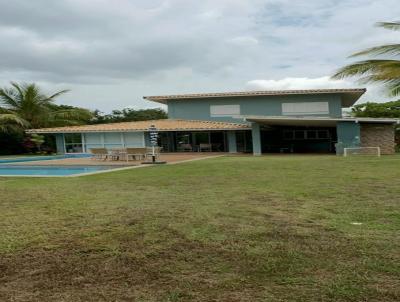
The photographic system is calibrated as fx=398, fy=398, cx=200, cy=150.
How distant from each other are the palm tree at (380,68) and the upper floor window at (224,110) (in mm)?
19108

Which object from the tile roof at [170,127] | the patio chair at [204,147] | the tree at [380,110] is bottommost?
the patio chair at [204,147]

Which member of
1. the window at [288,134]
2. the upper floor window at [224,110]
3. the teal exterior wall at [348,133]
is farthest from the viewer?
the window at [288,134]

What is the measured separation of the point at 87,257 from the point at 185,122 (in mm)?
27874

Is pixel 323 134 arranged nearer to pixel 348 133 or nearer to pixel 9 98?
pixel 348 133

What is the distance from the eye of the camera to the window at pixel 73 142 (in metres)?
33.7

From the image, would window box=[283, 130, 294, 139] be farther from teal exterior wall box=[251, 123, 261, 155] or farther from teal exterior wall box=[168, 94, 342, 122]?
teal exterior wall box=[251, 123, 261, 155]

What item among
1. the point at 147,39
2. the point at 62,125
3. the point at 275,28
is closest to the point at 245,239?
the point at 275,28

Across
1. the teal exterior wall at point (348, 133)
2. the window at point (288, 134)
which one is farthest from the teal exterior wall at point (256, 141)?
the window at point (288, 134)

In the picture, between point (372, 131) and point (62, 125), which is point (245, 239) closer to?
point (372, 131)

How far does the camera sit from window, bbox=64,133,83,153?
110 feet

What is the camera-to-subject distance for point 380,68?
476 inches

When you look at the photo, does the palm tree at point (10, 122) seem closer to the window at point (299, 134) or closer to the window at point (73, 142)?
the window at point (73, 142)

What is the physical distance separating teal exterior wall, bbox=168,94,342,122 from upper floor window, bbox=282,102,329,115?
231 millimetres

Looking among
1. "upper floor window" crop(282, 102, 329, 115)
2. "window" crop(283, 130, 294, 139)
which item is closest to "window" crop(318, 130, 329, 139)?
"upper floor window" crop(282, 102, 329, 115)
